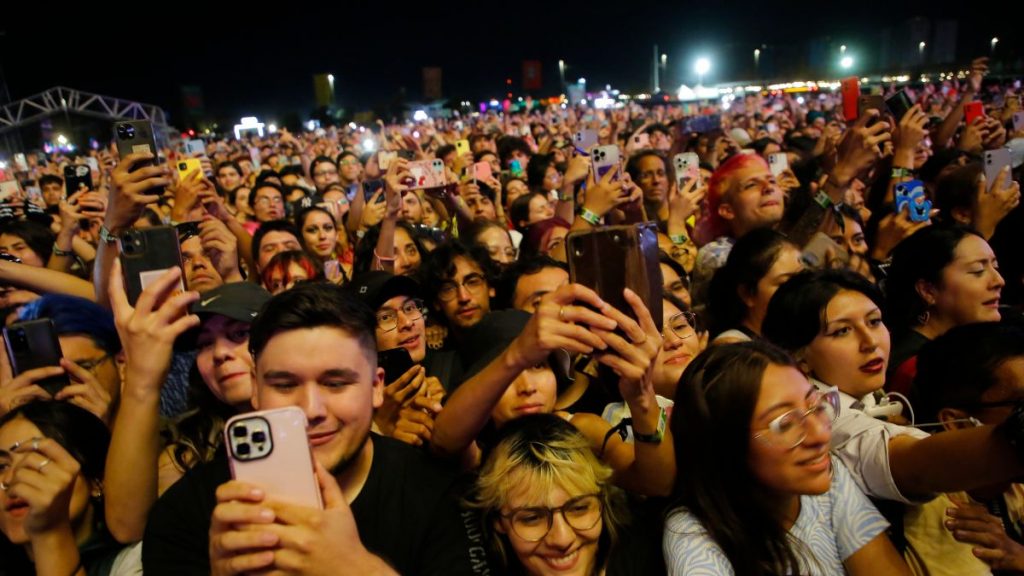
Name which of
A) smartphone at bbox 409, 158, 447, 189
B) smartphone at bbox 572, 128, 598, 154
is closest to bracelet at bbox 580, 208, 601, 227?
smartphone at bbox 409, 158, 447, 189

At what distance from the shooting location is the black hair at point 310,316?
66.9 inches

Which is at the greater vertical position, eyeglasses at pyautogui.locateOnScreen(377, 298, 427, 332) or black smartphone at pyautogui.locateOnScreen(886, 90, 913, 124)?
black smartphone at pyautogui.locateOnScreen(886, 90, 913, 124)

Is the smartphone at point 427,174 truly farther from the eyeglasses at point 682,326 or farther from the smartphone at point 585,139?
the eyeglasses at point 682,326

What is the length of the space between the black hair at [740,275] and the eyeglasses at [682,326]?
508 mm

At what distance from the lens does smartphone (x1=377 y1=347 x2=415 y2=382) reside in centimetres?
229

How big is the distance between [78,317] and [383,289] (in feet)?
4.03

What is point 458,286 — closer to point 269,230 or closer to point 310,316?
point 269,230

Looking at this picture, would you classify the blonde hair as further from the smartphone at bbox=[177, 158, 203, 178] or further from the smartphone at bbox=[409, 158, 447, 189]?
the smartphone at bbox=[177, 158, 203, 178]

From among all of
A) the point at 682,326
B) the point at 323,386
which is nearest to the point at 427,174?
the point at 682,326

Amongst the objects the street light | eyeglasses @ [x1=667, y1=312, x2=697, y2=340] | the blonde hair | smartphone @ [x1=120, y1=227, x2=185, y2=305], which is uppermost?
the street light

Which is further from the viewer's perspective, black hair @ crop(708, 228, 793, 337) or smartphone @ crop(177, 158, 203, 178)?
smartphone @ crop(177, 158, 203, 178)

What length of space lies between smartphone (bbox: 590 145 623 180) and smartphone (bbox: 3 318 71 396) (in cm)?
302

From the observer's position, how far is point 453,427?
1.86 metres

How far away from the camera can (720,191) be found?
14.3 feet
